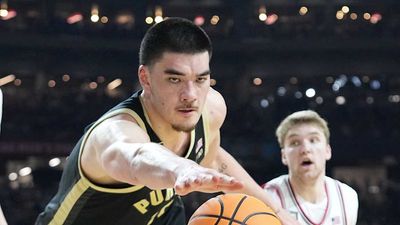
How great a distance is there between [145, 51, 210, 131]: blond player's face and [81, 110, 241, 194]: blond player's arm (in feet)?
0.52

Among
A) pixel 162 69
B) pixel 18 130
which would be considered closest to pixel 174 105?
pixel 162 69

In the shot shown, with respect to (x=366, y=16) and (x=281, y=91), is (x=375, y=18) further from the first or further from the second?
(x=281, y=91)

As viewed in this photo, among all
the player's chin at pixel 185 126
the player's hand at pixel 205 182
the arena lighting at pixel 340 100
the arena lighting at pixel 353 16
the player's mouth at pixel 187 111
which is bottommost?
the arena lighting at pixel 340 100

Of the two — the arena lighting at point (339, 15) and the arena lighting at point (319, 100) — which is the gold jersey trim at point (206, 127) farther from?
the arena lighting at point (339, 15)

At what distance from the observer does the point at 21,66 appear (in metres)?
23.3

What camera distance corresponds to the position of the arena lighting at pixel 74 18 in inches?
909

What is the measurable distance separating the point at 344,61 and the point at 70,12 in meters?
8.84

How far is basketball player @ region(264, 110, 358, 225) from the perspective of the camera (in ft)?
16.3

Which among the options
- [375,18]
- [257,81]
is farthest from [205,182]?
[375,18]

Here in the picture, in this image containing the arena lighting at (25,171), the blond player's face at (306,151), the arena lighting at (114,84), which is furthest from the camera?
the arena lighting at (114,84)

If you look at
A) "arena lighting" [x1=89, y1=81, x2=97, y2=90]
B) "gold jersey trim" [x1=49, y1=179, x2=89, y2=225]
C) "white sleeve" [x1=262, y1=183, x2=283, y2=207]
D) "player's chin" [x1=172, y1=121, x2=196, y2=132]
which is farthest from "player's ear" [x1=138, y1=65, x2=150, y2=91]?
"arena lighting" [x1=89, y1=81, x2=97, y2=90]

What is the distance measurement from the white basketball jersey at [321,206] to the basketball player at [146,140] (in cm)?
153

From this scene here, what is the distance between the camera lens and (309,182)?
16.5 ft

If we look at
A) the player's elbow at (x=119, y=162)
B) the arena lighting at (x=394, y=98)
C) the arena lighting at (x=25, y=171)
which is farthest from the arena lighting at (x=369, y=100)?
the player's elbow at (x=119, y=162)
